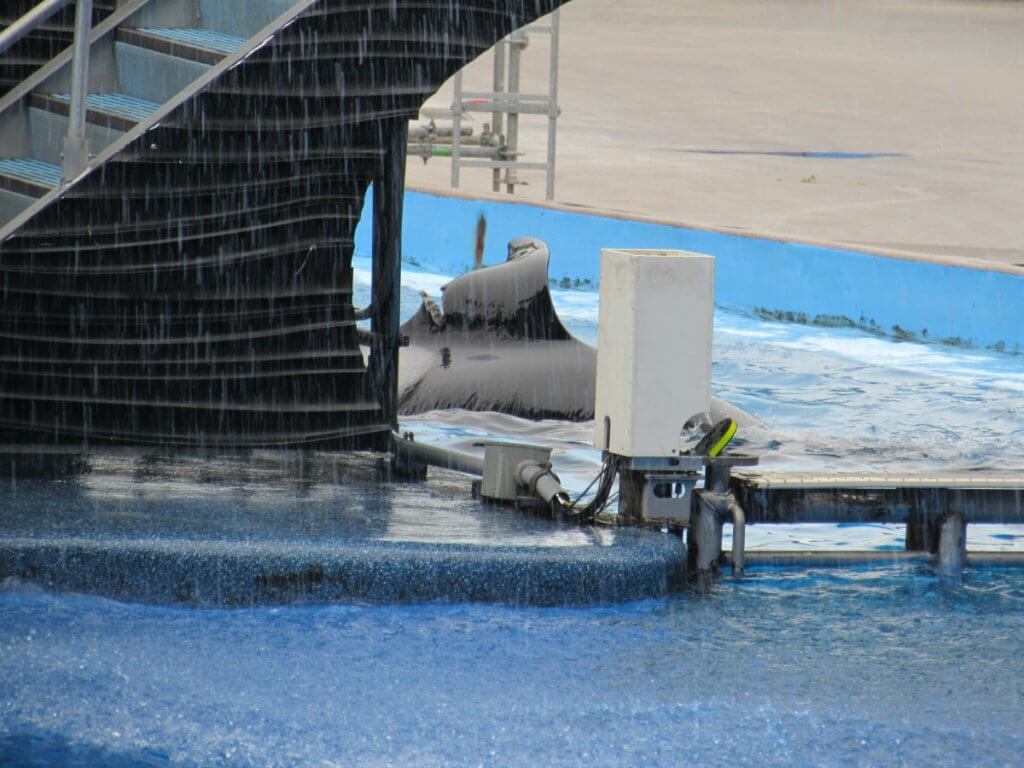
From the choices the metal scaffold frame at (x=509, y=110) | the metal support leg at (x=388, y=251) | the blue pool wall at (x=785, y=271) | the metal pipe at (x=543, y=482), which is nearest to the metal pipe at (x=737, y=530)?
the metal pipe at (x=543, y=482)

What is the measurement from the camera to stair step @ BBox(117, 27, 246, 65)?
299 inches

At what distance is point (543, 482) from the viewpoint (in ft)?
24.0

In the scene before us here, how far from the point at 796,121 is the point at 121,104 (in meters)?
24.2

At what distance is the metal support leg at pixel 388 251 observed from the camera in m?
8.67

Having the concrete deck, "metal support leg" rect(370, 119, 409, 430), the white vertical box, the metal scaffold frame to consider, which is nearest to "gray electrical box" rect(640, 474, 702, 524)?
the white vertical box

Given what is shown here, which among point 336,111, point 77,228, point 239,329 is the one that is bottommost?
point 239,329

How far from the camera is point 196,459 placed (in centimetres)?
855

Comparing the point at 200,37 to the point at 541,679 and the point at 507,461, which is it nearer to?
the point at 507,461

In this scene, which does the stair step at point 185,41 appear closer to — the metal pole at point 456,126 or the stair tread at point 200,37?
the stair tread at point 200,37

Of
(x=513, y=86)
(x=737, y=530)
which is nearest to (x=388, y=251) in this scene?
(x=737, y=530)

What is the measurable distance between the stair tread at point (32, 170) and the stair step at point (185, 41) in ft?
2.42

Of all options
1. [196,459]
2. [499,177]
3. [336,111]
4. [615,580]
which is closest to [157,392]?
[196,459]

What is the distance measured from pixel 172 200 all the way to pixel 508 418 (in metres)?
4.30

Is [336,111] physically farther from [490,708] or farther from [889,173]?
[889,173]
